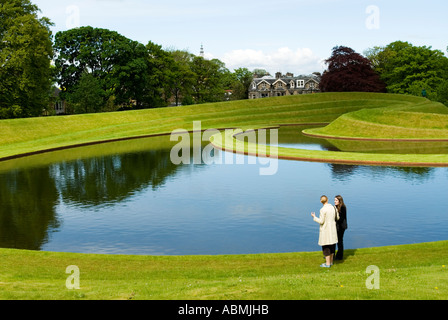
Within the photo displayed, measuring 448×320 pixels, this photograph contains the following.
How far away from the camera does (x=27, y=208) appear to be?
23.4 m

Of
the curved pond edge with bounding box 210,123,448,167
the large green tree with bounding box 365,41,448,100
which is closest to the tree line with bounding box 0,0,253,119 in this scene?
the curved pond edge with bounding box 210,123,448,167

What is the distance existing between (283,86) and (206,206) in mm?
143650

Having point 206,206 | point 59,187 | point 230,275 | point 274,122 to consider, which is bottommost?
point 230,275

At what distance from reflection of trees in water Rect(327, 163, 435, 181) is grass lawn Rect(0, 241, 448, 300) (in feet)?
45.5

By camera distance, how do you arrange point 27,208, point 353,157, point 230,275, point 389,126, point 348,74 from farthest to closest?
point 348,74 < point 389,126 < point 353,157 < point 27,208 < point 230,275

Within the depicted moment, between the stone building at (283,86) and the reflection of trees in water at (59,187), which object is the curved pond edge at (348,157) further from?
the stone building at (283,86)

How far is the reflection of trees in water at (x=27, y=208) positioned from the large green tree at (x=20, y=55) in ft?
105

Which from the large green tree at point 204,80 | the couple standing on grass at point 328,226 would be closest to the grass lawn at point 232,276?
the couple standing on grass at point 328,226

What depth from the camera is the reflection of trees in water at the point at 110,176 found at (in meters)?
26.1

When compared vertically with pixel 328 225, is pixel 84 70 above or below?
above

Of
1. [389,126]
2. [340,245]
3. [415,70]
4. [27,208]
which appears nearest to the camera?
[340,245]

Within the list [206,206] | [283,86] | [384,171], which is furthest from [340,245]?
[283,86]

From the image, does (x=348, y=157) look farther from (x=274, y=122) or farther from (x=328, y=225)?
(x=274, y=122)

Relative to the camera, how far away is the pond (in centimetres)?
1756
